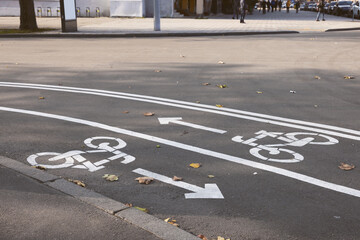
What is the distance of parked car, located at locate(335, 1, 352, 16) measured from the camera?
52.2 metres

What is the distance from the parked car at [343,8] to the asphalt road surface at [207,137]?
42728 millimetres

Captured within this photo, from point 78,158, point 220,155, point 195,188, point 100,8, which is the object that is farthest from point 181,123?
point 100,8

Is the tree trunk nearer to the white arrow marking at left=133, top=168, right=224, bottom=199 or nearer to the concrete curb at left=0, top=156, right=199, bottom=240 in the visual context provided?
the concrete curb at left=0, top=156, right=199, bottom=240

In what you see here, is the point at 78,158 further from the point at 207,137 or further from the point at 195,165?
the point at 207,137

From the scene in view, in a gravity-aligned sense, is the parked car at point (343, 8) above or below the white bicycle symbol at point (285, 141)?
above

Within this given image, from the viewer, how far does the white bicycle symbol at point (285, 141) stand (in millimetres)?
5496

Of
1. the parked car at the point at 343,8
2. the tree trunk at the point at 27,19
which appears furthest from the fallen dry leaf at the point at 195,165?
the parked car at the point at 343,8

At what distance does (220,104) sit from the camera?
8.27 metres

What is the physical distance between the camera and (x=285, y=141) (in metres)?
6.10

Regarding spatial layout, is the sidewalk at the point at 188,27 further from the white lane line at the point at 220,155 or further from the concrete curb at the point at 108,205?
the concrete curb at the point at 108,205

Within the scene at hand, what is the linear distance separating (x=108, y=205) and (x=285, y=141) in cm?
289

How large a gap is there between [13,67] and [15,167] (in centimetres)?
852

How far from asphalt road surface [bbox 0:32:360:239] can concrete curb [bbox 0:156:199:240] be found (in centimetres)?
19

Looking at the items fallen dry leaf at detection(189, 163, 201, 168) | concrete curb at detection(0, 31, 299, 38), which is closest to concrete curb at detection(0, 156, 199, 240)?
fallen dry leaf at detection(189, 163, 201, 168)
